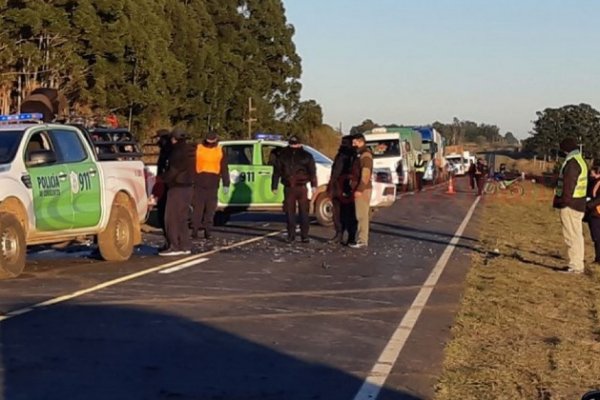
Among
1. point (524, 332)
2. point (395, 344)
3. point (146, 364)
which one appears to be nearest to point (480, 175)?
point (524, 332)

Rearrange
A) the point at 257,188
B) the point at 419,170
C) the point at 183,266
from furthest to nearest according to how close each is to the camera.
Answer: the point at 419,170
the point at 257,188
the point at 183,266

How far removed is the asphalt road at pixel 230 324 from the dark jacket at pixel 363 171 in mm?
1283

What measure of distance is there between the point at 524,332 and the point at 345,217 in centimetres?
818

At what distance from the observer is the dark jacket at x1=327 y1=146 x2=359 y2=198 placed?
17.7 m

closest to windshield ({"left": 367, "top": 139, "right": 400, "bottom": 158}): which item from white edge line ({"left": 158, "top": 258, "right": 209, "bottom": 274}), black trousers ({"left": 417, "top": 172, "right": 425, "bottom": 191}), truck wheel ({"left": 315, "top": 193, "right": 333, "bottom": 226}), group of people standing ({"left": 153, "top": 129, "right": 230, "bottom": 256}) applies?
black trousers ({"left": 417, "top": 172, "right": 425, "bottom": 191})

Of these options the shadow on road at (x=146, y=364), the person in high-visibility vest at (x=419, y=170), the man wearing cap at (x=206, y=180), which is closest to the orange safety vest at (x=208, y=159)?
the man wearing cap at (x=206, y=180)

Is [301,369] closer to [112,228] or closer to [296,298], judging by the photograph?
[296,298]

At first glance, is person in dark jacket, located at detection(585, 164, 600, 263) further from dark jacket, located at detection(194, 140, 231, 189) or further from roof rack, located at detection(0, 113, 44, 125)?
roof rack, located at detection(0, 113, 44, 125)

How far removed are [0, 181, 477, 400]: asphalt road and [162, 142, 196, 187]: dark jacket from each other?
1086mm

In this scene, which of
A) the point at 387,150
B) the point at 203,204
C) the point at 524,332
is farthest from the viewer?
the point at 387,150

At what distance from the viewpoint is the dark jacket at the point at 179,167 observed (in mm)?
15453

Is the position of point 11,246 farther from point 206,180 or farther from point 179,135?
point 206,180

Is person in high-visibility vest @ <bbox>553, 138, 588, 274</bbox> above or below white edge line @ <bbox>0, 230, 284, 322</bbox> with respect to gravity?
above

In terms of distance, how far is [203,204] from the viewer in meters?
18.4
